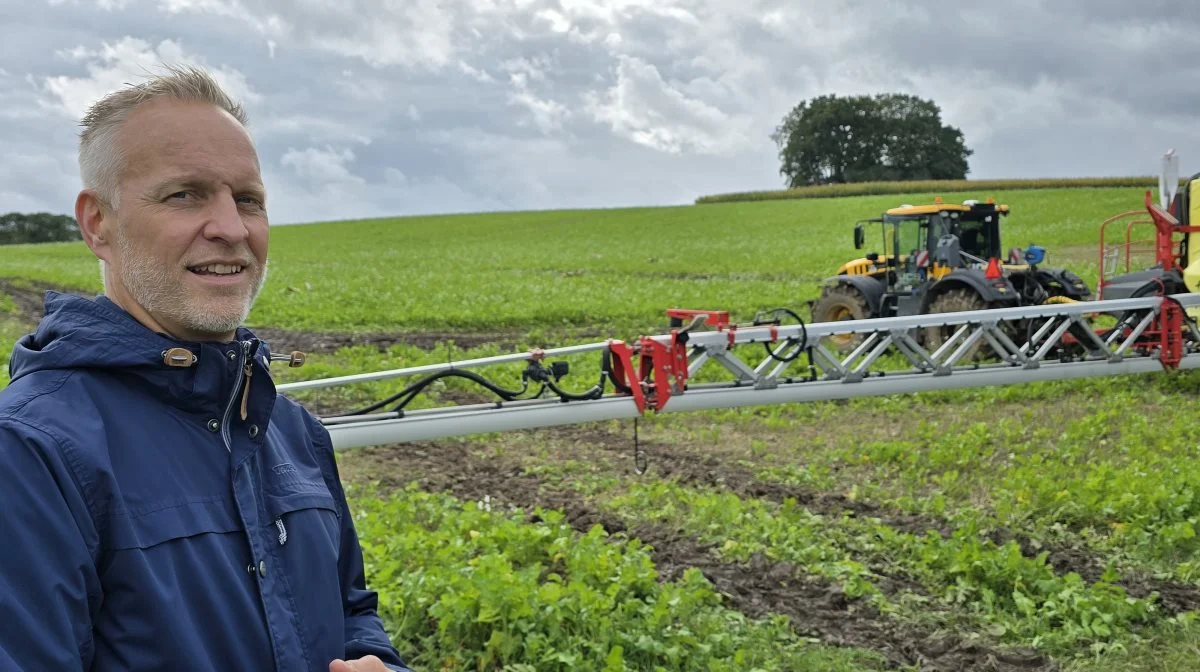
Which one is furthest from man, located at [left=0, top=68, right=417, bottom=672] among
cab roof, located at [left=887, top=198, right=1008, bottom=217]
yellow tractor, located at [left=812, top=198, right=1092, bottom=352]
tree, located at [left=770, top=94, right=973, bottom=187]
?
tree, located at [left=770, top=94, right=973, bottom=187]

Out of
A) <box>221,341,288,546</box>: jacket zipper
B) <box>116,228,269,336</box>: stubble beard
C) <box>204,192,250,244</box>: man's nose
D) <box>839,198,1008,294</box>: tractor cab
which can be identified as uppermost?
<box>839,198,1008,294</box>: tractor cab

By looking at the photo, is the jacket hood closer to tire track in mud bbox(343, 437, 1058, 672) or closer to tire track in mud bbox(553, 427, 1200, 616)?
tire track in mud bbox(343, 437, 1058, 672)

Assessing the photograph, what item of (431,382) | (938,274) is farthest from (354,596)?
(938,274)

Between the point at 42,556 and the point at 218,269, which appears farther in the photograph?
the point at 218,269

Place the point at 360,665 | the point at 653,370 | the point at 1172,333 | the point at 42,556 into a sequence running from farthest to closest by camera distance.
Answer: the point at 1172,333
the point at 653,370
the point at 360,665
the point at 42,556

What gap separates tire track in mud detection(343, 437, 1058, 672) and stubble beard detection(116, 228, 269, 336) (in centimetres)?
404

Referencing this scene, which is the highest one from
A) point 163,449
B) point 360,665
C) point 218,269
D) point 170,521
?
point 218,269

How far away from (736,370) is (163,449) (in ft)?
18.8

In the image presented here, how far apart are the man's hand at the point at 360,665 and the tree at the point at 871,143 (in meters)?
72.9

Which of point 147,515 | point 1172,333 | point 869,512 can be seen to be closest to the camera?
point 147,515

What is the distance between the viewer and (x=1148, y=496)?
21.3 ft

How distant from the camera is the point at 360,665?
1927 millimetres

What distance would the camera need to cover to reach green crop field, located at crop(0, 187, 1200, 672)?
186 inches

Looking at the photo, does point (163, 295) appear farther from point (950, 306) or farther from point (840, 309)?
point (840, 309)
